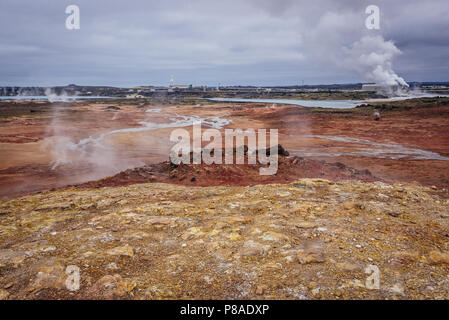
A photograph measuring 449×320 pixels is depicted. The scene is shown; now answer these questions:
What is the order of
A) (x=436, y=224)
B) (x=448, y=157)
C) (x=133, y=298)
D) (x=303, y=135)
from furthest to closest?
(x=303, y=135) → (x=448, y=157) → (x=436, y=224) → (x=133, y=298)

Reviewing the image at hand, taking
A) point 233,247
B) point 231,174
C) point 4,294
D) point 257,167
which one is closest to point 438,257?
point 233,247

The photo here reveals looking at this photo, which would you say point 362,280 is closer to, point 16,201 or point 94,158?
point 16,201

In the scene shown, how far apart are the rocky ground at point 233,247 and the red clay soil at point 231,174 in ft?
13.4

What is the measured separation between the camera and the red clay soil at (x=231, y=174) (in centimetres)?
1420

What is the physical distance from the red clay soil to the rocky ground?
409cm

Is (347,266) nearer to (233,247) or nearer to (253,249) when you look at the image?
(253,249)

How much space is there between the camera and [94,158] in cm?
2283

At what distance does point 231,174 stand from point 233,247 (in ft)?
29.0

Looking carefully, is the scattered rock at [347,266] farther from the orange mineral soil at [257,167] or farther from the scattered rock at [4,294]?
the orange mineral soil at [257,167]

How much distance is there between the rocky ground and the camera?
4.75 metres

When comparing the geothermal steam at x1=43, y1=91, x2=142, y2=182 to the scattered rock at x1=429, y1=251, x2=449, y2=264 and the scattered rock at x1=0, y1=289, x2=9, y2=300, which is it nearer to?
the scattered rock at x1=0, y1=289, x2=9, y2=300
